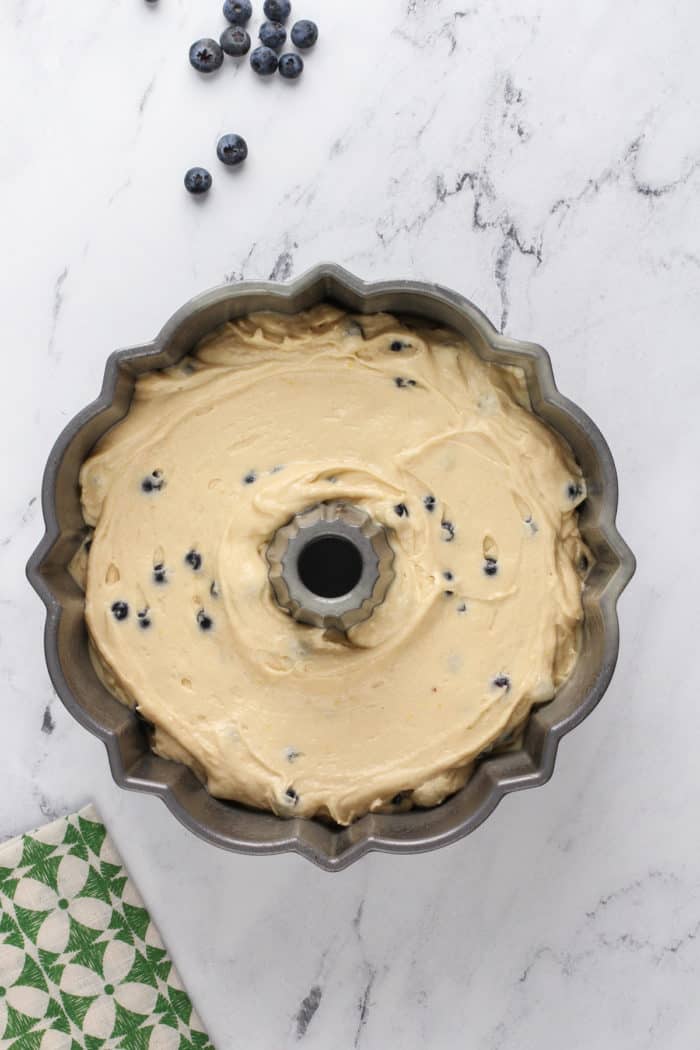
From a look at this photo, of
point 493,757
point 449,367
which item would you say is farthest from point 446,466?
point 493,757

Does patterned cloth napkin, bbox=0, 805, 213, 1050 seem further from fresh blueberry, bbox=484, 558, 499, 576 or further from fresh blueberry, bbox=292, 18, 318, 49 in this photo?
fresh blueberry, bbox=292, 18, 318, 49

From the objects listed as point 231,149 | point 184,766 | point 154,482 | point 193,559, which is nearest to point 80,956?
point 184,766

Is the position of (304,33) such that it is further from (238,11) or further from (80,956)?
(80,956)

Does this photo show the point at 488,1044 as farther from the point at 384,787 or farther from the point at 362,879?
the point at 384,787

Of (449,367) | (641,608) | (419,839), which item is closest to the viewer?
(419,839)

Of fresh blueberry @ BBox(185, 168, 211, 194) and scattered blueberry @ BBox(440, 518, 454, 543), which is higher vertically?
fresh blueberry @ BBox(185, 168, 211, 194)

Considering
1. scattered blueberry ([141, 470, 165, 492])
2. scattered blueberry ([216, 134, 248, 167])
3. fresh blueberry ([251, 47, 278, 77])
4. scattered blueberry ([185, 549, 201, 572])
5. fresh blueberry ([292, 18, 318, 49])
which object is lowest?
scattered blueberry ([185, 549, 201, 572])

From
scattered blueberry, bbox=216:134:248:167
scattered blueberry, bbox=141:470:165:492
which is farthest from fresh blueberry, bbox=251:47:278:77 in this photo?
scattered blueberry, bbox=141:470:165:492
